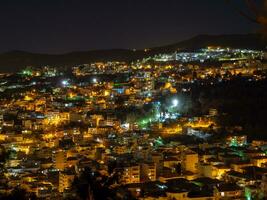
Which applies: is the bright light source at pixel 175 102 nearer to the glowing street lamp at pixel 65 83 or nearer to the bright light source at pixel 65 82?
the glowing street lamp at pixel 65 83

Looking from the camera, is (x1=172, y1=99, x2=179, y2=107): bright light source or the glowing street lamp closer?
(x1=172, y1=99, x2=179, y2=107): bright light source

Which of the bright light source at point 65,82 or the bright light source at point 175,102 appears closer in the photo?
the bright light source at point 175,102

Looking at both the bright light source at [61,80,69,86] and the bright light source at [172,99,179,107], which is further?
the bright light source at [61,80,69,86]

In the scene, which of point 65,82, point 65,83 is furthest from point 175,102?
point 65,82

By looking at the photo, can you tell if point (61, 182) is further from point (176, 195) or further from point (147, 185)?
point (176, 195)

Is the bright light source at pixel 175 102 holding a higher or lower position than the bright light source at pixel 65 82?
lower

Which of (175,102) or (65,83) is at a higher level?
(65,83)

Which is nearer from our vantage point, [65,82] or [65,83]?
[65,83]

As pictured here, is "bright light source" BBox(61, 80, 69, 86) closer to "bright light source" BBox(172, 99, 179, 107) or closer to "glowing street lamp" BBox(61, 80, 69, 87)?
"glowing street lamp" BBox(61, 80, 69, 87)

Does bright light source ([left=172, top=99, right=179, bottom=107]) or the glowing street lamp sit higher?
the glowing street lamp

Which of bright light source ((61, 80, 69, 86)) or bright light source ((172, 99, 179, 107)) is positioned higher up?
bright light source ((61, 80, 69, 86))

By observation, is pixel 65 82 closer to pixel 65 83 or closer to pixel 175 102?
pixel 65 83

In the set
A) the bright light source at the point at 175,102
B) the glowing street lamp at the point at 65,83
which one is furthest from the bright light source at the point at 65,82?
the bright light source at the point at 175,102

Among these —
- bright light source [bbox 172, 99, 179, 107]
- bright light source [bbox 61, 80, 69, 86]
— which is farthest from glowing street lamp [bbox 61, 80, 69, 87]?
bright light source [bbox 172, 99, 179, 107]
